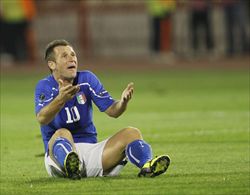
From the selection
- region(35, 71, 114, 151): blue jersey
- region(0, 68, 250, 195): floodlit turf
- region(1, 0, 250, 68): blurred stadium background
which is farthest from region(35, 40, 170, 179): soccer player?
region(1, 0, 250, 68): blurred stadium background

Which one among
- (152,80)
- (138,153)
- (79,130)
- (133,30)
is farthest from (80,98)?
(133,30)

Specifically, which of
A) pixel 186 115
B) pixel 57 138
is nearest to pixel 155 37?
pixel 186 115

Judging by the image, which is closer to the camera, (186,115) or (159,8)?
(186,115)

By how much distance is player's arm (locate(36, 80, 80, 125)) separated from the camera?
26.4 feet

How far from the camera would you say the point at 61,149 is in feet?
27.0

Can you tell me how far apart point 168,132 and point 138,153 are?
15.0 feet

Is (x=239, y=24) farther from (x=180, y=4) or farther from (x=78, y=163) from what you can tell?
(x=78, y=163)

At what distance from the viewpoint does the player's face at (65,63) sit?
8500 mm

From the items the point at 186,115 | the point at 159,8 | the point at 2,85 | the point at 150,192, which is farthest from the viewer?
the point at 159,8

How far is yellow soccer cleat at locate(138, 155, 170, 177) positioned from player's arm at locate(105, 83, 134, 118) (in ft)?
1.70

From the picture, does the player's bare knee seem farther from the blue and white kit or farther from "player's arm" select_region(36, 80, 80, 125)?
"player's arm" select_region(36, 80, 80, 125)

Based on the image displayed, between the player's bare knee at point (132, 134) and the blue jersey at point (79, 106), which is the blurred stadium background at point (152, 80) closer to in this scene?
the player's bare knee at point (132, 134)

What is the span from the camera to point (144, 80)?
22344 millimetres

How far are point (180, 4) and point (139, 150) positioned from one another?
60.7 ft
